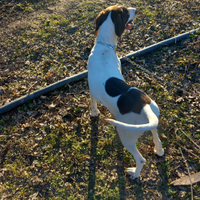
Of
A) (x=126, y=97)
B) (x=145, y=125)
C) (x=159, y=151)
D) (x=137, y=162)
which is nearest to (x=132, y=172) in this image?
(x=137, y=162)

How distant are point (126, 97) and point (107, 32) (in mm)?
1497

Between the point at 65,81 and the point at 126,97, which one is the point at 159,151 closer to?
the point at 126,97

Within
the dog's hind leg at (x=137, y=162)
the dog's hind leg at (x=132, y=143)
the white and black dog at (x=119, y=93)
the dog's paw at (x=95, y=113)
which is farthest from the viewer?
the dog's paw at (x=95, y=113)

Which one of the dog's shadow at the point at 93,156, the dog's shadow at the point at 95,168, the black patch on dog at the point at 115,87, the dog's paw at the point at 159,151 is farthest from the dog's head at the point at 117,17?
the dog's paw at the point at 159,151

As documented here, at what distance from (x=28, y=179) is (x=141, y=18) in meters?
5.90

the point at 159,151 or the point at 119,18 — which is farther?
the point at 119,18

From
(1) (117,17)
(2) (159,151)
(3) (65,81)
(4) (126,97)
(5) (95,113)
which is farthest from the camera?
(3) (65,81)

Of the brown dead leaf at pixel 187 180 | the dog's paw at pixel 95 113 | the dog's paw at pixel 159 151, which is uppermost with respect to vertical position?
the dog's paw at pixel 95 113

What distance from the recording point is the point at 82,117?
374 cm

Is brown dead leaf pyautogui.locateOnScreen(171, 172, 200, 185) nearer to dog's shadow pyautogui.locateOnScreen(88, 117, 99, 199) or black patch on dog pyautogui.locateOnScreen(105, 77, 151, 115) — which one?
dog's shadow pyautogui.locateOnScreen(88, 117, 99, 199)

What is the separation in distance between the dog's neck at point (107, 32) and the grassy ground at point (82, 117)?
137 cm

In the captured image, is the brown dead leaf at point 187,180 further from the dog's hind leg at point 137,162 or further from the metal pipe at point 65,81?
the metal pipe at point 65,81

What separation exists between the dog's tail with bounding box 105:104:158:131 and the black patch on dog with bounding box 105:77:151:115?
105 millimetres

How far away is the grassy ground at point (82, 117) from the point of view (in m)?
2.90
